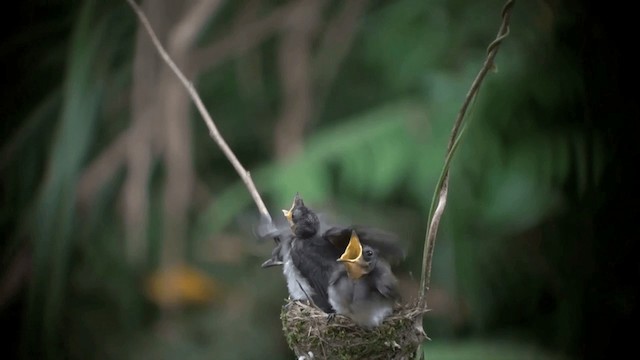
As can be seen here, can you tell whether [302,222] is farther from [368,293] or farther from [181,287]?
[181,287]

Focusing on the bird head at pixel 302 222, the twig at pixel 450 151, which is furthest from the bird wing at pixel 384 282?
the twig at pixel 450 151

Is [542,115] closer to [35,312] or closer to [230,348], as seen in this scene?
[230,348]

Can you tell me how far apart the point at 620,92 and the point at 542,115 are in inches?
23.6

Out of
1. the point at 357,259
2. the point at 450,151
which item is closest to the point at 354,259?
the point at 357,259

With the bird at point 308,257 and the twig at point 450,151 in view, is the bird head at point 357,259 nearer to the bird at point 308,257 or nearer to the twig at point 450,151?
the bird at point 308,257

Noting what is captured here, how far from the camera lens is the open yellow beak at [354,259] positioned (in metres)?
1.24

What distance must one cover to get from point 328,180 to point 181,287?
1.83ft

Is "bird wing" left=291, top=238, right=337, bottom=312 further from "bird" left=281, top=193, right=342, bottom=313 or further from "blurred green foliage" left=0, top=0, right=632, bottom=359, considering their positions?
"blurred green foliage" left=0, top=0, right=632, bottom=359

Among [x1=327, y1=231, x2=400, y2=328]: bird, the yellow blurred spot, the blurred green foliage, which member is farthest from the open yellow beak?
the yellow blurred spot

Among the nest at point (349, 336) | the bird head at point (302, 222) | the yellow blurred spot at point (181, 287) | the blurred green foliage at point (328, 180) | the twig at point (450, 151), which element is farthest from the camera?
the yellow blurred spot at point (181, 287)

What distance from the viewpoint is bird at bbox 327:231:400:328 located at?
4.07 feet

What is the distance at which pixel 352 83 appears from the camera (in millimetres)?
2766

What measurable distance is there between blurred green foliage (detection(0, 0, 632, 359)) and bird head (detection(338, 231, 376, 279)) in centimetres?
65

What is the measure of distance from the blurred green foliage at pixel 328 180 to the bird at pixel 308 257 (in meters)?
0.63
